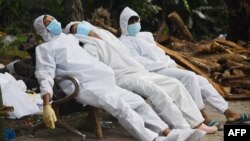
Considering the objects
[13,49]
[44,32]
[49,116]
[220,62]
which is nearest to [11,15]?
[13,49]

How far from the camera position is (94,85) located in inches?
226

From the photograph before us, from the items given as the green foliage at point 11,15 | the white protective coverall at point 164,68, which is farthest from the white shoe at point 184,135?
the green foliage at point 11,15

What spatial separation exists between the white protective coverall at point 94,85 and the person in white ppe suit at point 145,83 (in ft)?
0.80

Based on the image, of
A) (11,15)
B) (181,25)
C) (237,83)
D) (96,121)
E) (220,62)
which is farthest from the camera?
(11,15)

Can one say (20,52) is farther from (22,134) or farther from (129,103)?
(129,103)

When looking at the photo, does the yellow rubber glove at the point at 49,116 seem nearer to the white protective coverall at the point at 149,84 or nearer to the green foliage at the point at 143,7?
the white protective coverall at the point at 149,84

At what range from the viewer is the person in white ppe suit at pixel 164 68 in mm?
6629

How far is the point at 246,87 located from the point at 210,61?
0.95 meters

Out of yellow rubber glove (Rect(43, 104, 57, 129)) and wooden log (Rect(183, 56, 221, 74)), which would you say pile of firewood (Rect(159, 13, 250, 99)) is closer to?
wooden log (Rect(183, 56, 221, 74))

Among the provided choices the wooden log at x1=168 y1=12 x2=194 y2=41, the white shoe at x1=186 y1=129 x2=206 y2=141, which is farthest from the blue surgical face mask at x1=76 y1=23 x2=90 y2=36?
the wooden log at x1=168 y1=12 x2=194 y2=41

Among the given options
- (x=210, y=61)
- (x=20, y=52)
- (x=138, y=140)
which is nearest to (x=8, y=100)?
(x=138, y=140)

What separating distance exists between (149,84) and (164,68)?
93 cm

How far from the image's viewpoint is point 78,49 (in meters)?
5.96

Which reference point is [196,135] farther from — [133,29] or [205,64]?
[205,64]
